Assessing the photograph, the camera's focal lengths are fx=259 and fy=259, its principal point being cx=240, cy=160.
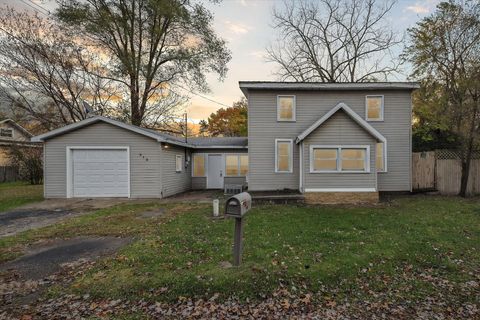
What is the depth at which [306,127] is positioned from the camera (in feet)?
43.0

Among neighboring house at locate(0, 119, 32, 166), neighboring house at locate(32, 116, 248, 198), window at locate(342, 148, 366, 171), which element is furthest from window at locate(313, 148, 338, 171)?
neighboring house at locate(0, 119, 32, 166)

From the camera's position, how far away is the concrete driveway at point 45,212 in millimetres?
7875

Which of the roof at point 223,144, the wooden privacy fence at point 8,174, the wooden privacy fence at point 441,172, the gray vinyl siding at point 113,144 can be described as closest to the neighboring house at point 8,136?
the wooden privacy fence at point 8,174

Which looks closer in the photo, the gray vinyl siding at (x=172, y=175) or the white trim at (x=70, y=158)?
the white trim at (x=70, y=158)

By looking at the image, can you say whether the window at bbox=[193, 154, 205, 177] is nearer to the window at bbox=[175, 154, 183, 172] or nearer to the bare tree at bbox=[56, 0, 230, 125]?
the window at bbox=[175, 154, 183, 172]

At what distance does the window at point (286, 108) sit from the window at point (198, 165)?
636 cm

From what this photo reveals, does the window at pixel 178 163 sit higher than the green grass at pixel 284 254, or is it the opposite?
the window at pixel 178 163

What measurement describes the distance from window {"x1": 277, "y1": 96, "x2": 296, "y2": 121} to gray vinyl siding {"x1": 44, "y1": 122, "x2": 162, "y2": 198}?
6355 mm

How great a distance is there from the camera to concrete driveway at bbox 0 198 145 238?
787 centimetres

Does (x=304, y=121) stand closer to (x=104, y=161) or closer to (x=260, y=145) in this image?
(x=260, y=145)

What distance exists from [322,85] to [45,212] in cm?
1315

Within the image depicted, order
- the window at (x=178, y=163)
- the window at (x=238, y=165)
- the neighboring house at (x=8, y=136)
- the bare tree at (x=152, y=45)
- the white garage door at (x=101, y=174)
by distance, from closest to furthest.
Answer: the white garage door at (x=101, y=174)
the window at (x=178, y=163)
the window at (x=238, y=165)
the bare tree at (x=152, y=45)
the neighboring house at (x=8, y=136)

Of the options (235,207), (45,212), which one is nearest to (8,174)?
(45,212)

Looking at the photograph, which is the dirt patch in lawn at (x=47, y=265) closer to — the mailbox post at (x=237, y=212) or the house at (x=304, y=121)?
the mailbox post at (x=237, y=212)
